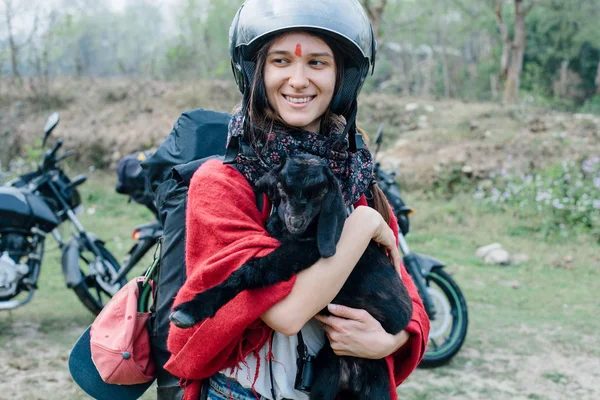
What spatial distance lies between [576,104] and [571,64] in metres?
1.94

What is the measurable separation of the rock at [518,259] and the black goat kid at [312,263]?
5.86 metres

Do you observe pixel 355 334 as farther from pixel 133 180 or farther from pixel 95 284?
pixel 95 284

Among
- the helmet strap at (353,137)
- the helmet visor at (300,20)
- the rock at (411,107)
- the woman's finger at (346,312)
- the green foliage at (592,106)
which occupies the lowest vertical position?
the green foliage at (592,106)

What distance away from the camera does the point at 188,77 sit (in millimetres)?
17547

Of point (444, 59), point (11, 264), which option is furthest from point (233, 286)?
point (444, 59)

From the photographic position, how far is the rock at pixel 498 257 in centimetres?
704

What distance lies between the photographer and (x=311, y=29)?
5.28ft

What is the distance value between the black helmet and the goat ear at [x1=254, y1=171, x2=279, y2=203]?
1.02 ft

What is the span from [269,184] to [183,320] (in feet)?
1.36

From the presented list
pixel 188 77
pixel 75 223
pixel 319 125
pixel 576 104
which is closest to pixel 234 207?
pixel 319 125

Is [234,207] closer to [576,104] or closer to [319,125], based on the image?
[319,125]

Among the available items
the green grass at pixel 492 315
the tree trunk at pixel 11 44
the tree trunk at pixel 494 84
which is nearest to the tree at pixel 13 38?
the tree trunk at pixel 11 44

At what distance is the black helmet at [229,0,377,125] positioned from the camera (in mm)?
1612

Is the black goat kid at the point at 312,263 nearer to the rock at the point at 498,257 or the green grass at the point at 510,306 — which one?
the green grass at the point at 510,306
